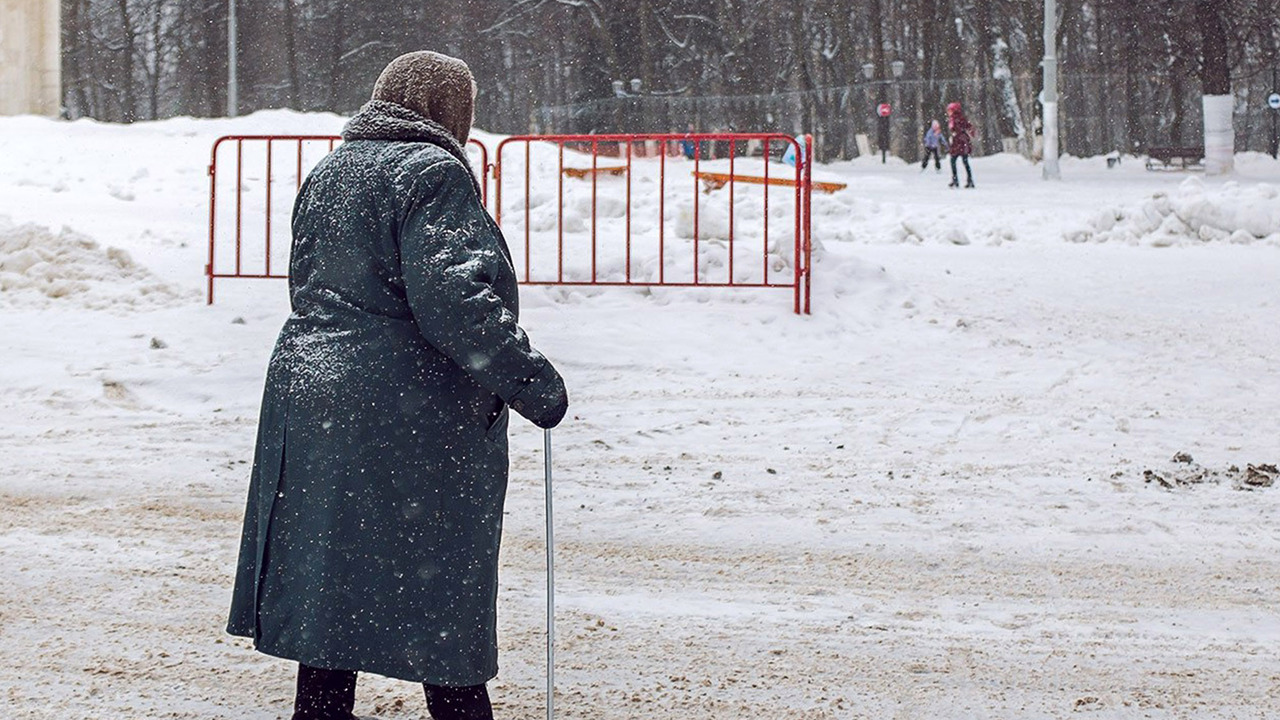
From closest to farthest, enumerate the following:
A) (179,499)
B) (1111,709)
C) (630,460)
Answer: (1111,709), (179,499), (630,460)

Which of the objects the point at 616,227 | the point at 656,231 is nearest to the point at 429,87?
the point at 616,227

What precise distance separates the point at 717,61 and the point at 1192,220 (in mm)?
31586

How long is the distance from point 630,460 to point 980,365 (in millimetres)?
3132

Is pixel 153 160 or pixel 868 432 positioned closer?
pixel 868 432

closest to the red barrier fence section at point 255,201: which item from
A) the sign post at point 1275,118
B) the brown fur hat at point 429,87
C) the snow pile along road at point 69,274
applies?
the snow pile along road at point 69,274

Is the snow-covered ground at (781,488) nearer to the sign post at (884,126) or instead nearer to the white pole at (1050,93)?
the white pole at (1050,93)

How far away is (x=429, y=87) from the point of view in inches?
136

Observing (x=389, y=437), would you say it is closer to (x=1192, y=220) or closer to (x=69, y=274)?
(x=69, y=274)

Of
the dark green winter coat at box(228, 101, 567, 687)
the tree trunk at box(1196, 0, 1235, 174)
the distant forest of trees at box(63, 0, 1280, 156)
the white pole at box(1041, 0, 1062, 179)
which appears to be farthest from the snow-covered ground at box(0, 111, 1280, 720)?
the distant forest of trees at box(63, 0, 1280, 156)

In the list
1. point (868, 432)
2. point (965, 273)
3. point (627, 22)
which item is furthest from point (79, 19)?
point (868, 432)

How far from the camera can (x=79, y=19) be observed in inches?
1849

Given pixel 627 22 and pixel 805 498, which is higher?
pixel 627 22

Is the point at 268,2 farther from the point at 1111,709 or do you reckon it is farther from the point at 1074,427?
the point at 1111,709

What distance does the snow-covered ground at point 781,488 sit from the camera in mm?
4348
